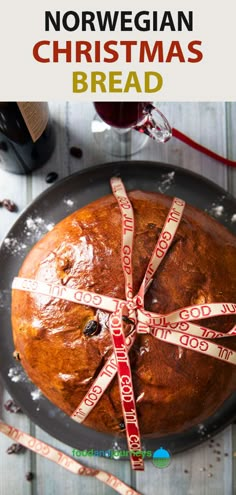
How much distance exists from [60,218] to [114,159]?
23 centimetres

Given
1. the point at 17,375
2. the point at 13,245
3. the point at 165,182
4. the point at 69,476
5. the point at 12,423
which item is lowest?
the point at 69,476

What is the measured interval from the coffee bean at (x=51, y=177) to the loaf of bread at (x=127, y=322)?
330 millimetres

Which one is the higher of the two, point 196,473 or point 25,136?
point 25,136

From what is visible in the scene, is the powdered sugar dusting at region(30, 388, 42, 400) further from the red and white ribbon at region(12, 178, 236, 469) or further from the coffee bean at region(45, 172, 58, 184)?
the coffee bean at region(45, 172, 58, 184)

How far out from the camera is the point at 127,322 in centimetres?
108

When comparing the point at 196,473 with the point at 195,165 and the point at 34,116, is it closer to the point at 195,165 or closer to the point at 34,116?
the point at 195,165

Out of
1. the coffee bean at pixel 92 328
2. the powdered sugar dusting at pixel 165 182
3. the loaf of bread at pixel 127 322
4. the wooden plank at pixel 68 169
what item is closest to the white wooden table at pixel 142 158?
the wooden plank at pixel 68 169

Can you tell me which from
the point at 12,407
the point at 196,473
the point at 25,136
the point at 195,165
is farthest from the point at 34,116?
the point at 196,473

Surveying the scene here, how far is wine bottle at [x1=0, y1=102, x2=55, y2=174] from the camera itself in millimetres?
1210

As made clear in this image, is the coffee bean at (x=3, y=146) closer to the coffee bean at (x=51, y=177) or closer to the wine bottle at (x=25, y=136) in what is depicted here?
the wine bottle at (x=25, y=136)

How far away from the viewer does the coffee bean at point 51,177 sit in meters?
1.51

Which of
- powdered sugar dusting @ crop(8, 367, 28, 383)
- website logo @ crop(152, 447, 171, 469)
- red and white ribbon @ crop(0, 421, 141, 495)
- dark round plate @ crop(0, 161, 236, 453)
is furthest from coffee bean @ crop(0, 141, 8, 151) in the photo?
website logo @ crop(152, 447, 171, 469)

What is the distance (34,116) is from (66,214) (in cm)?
26

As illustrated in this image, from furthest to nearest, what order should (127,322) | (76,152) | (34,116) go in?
(76,152) → (34,116) → (127,322)
